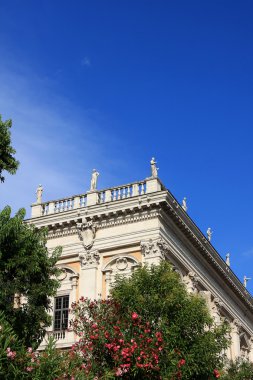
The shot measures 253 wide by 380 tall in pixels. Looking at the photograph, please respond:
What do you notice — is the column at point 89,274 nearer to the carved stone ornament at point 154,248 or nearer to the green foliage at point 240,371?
the carved stone ornament at point 154,248

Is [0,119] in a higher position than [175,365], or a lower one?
higher

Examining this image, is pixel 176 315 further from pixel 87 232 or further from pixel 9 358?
pixel 87 232

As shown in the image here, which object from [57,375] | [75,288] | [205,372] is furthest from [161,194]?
[57,375]

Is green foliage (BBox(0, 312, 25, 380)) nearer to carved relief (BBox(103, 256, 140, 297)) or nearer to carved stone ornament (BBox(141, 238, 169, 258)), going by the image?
carved stone ornament (BBox(141, 238, 169, 258))

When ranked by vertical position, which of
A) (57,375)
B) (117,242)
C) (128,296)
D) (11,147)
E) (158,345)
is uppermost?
(117,242)

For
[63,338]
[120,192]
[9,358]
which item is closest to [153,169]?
[120,192]

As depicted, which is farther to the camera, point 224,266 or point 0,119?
point 224,266

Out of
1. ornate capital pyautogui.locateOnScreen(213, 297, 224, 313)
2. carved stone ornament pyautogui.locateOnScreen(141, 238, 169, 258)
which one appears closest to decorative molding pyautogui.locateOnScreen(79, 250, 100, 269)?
carved stone ornament pyautogui.locateOnScreen(141, 238, 169, 258)

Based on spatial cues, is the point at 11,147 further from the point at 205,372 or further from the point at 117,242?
the point at 117,242

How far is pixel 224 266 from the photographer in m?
38.2

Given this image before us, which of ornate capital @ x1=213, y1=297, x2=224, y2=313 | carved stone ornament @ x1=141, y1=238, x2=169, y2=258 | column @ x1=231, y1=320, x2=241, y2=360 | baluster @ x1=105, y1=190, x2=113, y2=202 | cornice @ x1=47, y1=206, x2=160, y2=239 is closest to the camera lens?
carved stone ornament @ x1=141, y1=238, x2=169, y2=258

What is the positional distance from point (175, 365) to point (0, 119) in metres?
9.38

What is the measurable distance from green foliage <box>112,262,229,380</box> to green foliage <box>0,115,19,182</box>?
6.36 meters

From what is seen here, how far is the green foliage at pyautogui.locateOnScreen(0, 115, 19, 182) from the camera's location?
17.2 m
